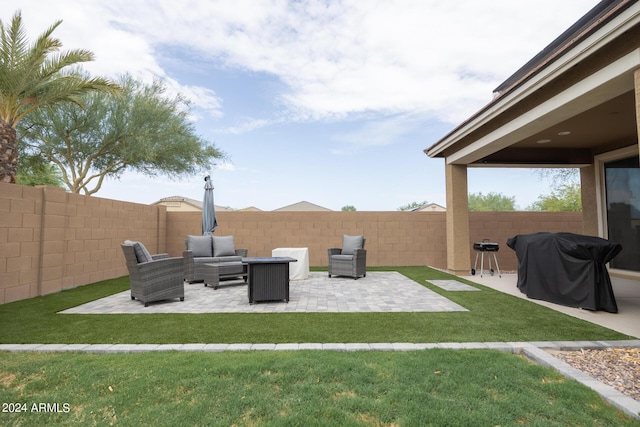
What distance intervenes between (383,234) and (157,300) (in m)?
6.57

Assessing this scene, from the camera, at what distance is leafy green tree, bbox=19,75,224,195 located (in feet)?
39.6

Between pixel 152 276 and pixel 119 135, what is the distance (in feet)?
33.3

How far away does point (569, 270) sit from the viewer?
16.4 feet

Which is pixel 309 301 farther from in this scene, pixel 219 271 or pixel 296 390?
pixel 296 390

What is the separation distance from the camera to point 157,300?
5148 millimetres

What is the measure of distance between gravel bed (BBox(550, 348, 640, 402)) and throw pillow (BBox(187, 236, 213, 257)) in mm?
6286

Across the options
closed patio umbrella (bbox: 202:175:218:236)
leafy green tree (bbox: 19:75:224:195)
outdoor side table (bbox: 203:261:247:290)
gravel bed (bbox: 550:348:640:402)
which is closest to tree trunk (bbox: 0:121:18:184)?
closed patio umbrella (bbox: 202:175:218:236)

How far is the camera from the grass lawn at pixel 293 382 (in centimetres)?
196

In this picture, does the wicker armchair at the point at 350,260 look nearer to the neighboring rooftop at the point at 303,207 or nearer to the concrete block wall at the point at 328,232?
the concrete block wall at the point at 328,232

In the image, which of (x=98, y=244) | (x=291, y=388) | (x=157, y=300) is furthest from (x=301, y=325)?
(x=98, y=244)

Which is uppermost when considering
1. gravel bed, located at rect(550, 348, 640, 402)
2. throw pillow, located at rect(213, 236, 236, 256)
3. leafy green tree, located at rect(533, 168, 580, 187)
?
leafy green tree, located at rect(533, 168, 580, 187)

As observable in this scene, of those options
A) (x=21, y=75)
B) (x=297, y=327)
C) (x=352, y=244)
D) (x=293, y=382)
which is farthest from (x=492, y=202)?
(x=293, y=382)

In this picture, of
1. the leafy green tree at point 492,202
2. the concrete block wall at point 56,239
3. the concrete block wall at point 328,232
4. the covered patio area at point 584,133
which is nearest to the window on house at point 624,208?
the covered patio area at point 584,133

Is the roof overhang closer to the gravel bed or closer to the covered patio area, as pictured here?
the covered patio area
